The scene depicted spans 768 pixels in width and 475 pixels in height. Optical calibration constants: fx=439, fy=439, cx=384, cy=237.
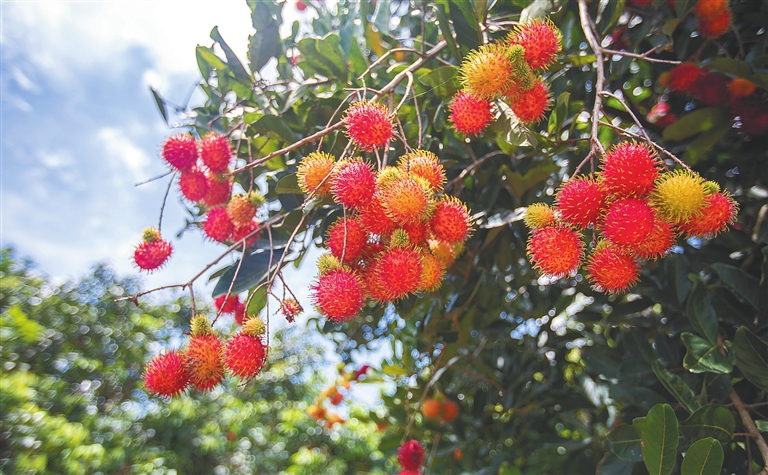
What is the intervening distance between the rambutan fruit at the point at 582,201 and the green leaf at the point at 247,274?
66cm

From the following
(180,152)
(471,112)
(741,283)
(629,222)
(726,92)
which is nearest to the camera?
(629,222)

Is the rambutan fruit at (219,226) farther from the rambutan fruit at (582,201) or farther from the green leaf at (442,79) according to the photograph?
the rambutan fruit at (582,201)

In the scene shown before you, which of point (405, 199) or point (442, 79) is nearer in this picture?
point (405, 199)

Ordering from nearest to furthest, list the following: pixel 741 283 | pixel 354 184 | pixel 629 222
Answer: pixel 629 222 → pixel 354 184 → pixel 741 283

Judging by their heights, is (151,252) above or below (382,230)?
above

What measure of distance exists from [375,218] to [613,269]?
17.1 inches

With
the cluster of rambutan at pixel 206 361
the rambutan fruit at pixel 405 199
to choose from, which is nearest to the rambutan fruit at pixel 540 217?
the rambutan fruit at pixel 405 199

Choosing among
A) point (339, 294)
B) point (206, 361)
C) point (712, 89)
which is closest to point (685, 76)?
point (712, 89)

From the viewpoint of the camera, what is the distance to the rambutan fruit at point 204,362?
86cm

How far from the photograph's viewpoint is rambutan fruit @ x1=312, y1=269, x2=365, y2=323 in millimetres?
792

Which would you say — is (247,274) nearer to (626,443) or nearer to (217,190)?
(217,190)

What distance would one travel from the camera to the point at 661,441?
742 mm

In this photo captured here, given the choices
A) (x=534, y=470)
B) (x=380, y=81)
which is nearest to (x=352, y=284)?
(x=380, y=81)

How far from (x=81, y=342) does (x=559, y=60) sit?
14.4ft
